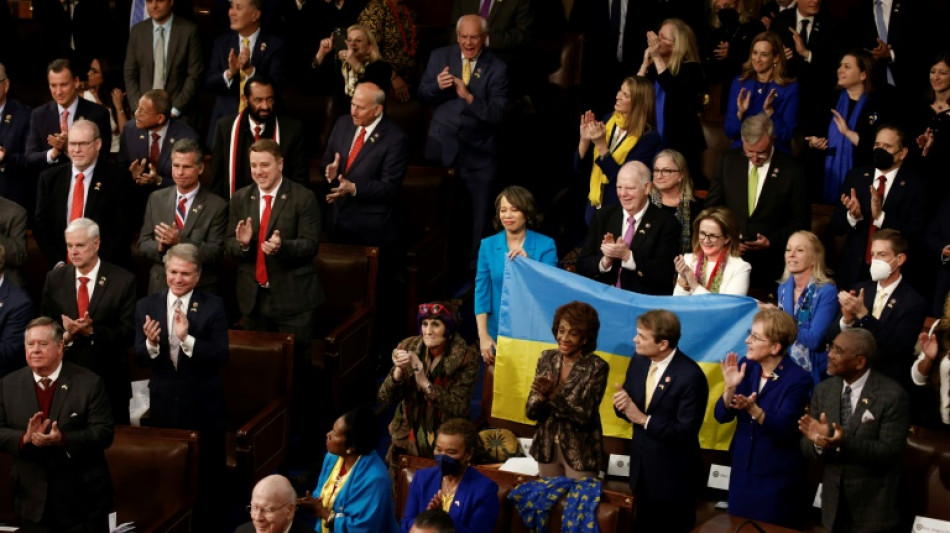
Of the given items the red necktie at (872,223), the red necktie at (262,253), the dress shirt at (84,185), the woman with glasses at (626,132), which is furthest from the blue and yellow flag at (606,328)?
the dress shirt at (84,185)

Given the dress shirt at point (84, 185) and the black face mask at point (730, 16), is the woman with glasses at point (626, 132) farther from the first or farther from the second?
the dress shirt at point (84, 185)

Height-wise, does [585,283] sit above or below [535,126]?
below

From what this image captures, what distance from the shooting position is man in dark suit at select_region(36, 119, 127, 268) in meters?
7.70

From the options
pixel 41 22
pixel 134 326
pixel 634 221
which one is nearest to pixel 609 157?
pixel 634 221

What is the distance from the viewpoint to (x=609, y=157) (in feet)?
25.1

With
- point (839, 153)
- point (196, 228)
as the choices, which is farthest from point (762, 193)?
point (196, 228)

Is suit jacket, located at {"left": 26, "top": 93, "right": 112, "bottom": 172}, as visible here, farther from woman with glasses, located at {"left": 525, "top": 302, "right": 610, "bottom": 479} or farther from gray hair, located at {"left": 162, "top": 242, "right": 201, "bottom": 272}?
woman with glasses, located at {"left": 525, "top": 302, "right": 610, "bottom": 479}

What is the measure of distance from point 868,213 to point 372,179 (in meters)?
2.70

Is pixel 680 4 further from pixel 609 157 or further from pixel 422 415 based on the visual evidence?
pixel 422 415

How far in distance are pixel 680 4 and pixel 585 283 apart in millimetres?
3282

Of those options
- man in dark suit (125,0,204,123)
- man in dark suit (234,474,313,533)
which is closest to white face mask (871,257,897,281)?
man in dark suit (234,474,313,533)

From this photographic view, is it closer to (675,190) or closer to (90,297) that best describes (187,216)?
(90,297)

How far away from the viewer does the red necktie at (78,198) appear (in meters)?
7.73

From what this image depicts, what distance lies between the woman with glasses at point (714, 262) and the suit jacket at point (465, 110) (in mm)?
2131
